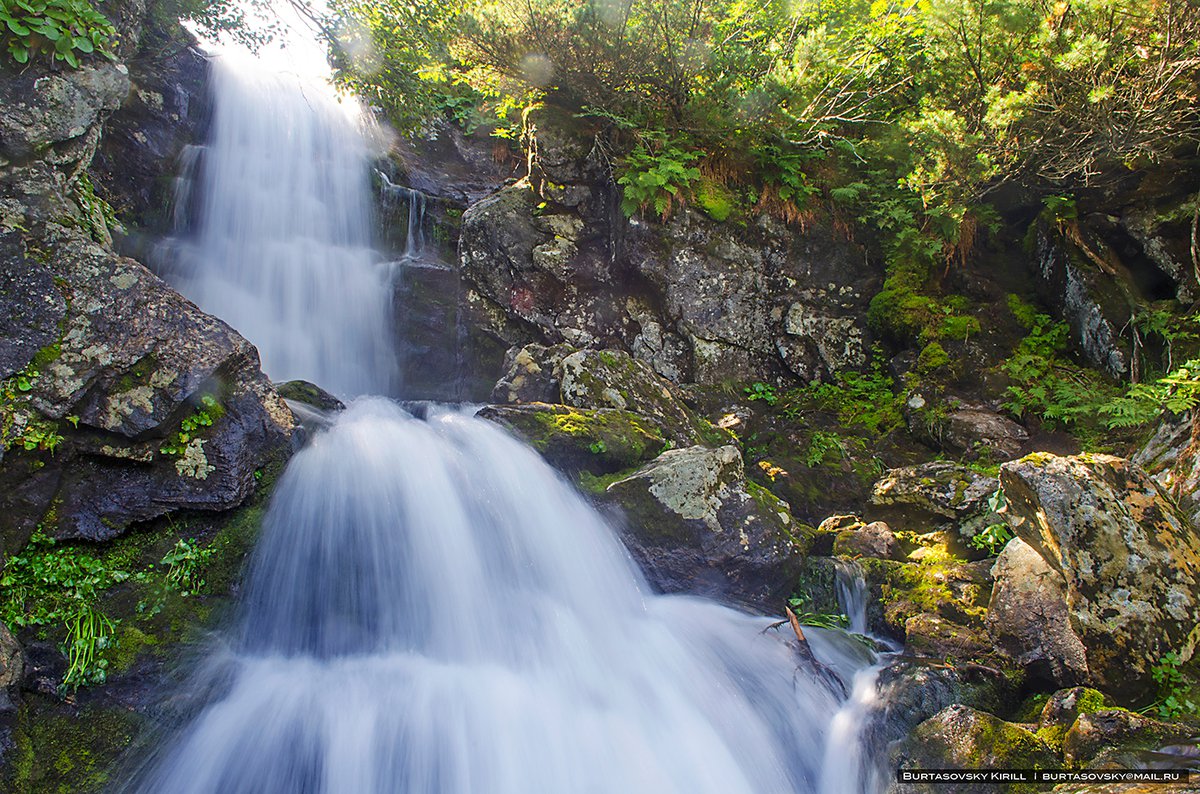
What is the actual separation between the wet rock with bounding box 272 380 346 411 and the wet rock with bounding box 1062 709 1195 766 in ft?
22.7

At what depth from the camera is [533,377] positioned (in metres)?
7.86

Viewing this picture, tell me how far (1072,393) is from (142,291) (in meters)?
9.82

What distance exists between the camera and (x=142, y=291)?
502 cm

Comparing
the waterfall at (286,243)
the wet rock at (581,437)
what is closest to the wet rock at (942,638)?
the wet rock at (581,437)

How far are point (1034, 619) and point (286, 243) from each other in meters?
11.3

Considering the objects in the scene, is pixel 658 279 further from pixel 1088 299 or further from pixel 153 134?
pixel 153 134

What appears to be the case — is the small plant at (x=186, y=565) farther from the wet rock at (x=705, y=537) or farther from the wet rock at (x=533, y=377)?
the wet rock at (x=533, y=377)

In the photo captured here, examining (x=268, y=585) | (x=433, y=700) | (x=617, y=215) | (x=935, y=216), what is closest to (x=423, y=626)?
→ (x=433, y=700)

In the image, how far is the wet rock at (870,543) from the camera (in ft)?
20.6

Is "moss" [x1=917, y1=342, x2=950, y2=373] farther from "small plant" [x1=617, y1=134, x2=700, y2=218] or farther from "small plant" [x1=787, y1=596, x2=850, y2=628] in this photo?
"small plant" [x1=787, y1=596, x2=850, y2=628]

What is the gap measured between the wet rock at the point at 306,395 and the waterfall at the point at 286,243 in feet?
7.99

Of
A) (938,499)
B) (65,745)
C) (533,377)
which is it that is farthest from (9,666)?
(938,499)

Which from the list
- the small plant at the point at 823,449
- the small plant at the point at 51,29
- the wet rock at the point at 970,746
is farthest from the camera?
the small plant at the point at 823,449

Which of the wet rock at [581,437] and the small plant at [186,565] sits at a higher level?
the wet rock at [581,437]
